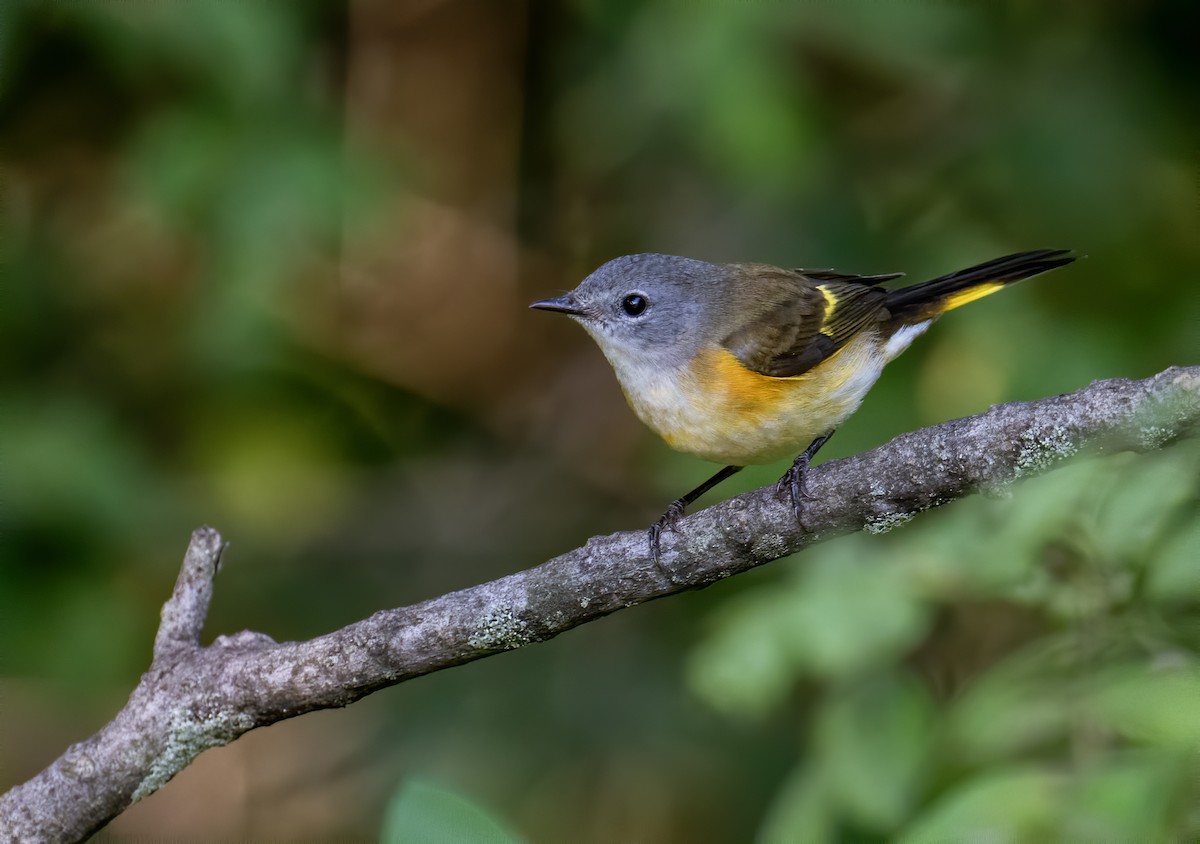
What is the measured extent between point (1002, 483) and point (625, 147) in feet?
12.3

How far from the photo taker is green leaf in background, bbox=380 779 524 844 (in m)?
1.48

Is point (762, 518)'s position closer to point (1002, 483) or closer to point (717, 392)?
point (1002, 483)

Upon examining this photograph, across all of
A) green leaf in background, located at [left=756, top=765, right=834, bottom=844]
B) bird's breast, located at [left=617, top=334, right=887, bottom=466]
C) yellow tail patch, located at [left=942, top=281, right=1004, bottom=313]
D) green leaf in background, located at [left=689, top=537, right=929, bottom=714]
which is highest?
yellow tail patch, located at [left=942, top=281, right=1004, bottom=313]

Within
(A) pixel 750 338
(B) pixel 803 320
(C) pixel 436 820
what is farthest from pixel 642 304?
(C) pixel 436 820

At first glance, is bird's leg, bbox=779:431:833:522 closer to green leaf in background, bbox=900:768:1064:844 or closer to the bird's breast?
the bird's breast

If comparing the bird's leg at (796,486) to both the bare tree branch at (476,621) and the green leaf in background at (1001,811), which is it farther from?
the green leaf in background at (1001,811)

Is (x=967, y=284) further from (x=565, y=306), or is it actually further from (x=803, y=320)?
(x=565, y=306)

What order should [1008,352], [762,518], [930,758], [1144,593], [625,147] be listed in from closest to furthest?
[1144,593], [762,518], [930,758], [1008,352], [625,147]

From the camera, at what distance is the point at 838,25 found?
446cm

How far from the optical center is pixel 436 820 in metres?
1.50

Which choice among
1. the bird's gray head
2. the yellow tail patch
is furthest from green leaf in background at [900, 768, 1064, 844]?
the yellow tail patch

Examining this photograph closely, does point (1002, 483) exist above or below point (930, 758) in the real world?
above

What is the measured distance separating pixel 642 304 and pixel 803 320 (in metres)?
0.57

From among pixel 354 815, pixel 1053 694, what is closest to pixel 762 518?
pixel 1053 694
